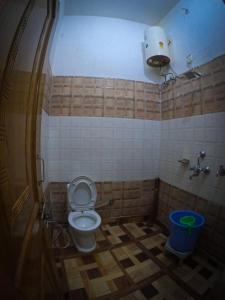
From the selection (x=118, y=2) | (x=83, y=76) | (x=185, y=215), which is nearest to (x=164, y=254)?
(x=185, y=215)

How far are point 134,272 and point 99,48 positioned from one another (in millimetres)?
2680

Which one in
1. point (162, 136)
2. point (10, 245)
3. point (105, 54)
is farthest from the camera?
point (162, 136)

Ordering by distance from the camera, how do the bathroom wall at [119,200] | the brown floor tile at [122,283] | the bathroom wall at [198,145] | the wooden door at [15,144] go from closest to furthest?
1. the wooden door at [15,144]
2. the brown floor tile at [122,283]
3. the bathroom wall at [198,145]
4. the bathroom wall at [119,200]

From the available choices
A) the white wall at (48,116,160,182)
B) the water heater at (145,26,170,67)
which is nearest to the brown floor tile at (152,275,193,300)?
the white wall at (48,116,160,182)

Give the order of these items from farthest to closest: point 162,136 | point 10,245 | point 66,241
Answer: point 162,136
point 66,241
point 10,245

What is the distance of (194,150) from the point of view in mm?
1919

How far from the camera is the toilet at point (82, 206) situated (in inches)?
73.4

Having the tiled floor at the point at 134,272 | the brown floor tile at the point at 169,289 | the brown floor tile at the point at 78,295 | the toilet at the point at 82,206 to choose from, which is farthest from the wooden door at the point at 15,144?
the toilet at the point at 82,206

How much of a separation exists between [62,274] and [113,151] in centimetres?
148

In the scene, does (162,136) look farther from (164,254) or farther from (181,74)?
(164,254)

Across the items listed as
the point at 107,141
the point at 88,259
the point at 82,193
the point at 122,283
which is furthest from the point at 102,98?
the point at 122,283

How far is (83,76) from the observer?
222 centimetres

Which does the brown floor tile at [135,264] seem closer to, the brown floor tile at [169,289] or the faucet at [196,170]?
the brown floor tile at [169,289]

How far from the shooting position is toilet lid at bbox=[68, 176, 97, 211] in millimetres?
2102
